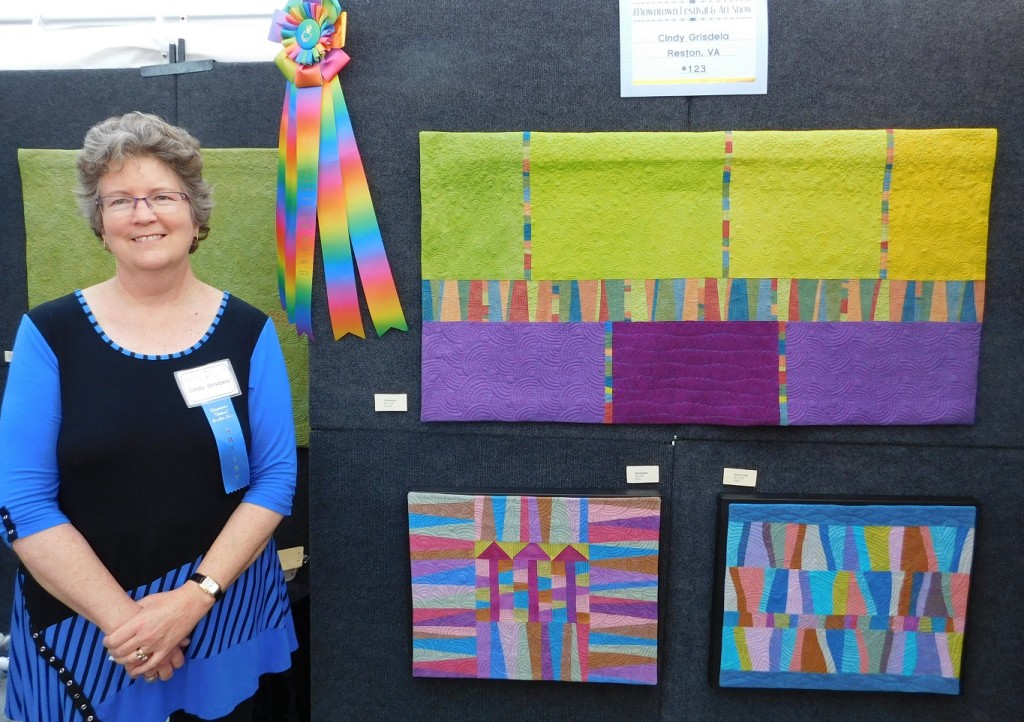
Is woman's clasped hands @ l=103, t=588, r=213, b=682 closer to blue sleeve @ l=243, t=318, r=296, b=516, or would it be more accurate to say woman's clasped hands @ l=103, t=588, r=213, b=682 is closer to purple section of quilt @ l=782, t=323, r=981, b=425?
blue sleeve @ l=243, t=318, r=296, b=516

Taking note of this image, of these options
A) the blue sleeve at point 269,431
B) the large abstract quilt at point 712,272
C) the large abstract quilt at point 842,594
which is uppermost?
the large abstract quilt at point 712,272

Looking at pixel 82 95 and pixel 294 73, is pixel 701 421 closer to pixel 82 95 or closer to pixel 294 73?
pixel 294 73

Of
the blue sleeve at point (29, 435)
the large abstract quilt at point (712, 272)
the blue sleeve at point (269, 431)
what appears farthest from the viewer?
the large abstract quilt at point (712, 272)

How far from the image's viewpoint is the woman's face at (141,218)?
1024 mm

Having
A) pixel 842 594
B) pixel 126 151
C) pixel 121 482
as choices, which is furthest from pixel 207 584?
pixel 842 594

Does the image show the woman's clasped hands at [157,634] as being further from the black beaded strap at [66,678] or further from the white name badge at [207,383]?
the white name badge at [207,383]

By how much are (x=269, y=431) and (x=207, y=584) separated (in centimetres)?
27

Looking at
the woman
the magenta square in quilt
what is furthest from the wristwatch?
the magenta square in quilt

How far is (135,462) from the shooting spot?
1.01 meters

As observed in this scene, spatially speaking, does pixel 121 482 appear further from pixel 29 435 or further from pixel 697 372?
pixel 697 372

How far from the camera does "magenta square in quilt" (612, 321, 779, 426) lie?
1408 mm

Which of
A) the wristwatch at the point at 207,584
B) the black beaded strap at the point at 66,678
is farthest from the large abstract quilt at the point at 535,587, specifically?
the black beaded strap at the point at 66,678

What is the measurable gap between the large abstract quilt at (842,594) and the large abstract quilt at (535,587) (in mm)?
191

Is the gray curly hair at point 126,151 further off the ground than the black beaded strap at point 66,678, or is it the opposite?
the gray curly hair at point 126,151
